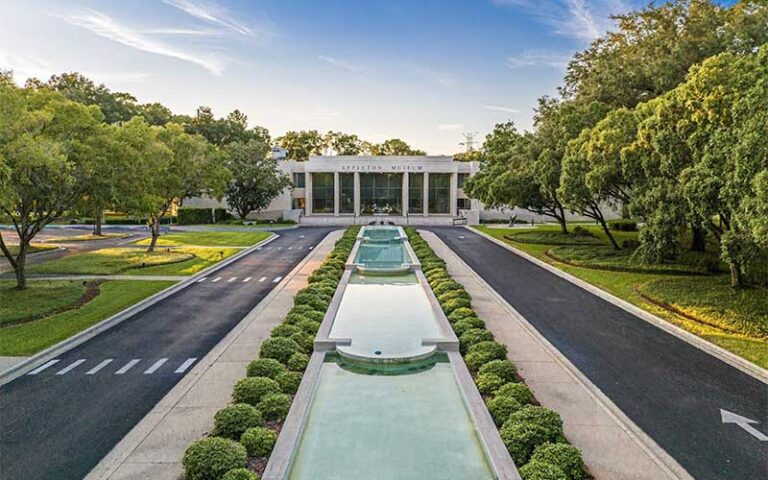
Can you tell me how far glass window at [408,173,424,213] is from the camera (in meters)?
66.6

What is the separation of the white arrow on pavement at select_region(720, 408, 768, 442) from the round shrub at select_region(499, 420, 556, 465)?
4.38m

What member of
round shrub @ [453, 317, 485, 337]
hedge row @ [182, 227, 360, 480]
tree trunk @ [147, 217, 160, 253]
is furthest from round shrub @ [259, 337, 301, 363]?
tree trunk @ [147, 217, 160, 253]

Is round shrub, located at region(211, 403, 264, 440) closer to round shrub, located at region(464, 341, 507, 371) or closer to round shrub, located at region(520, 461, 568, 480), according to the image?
round shrub, located at region(520, 461, 568, 480)

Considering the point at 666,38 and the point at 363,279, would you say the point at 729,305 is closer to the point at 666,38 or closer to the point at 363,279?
the point at 363,279

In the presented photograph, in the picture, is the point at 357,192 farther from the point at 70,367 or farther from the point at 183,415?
the point at 183,415

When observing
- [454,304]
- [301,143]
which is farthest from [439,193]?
[454,304]

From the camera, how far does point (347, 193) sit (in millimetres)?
66500

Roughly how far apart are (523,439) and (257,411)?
4.73 m

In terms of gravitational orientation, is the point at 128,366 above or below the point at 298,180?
below

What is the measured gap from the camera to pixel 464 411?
10086 mm

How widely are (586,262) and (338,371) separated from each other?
20.2m

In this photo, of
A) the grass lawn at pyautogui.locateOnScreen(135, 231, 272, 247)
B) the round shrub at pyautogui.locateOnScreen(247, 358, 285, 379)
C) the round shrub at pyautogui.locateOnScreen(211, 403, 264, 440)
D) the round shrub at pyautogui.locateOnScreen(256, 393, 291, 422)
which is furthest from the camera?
the grass lawn at pyautogui.locateOnScreen(135, 231, 272, 247)

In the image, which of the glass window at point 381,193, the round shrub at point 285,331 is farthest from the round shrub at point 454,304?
the glass window at point 381,193

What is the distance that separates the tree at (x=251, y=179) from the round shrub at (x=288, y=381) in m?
47.9
